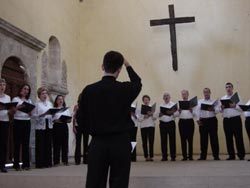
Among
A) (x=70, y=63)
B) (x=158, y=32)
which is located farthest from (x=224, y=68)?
(x=70, y=63)

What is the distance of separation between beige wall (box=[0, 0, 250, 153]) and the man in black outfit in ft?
24.5

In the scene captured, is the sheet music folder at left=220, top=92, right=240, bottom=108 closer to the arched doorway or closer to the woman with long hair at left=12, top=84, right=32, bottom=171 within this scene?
the woman with long hair at left=12, top=84, right=32, bottom=171

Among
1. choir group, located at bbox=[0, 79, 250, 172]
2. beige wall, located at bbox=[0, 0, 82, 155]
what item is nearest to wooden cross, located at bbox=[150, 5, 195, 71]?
beige wall, located at bbox=[0, 0, 82, 155]

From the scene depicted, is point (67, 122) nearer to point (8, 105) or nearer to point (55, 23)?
point (8, 105)

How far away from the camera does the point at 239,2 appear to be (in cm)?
1070

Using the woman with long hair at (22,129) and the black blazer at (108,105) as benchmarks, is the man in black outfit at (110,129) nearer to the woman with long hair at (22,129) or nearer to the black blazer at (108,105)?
the black blazer at (108,105)

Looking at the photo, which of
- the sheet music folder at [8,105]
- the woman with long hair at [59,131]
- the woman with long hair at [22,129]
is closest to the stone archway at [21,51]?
the woman with long hair at [59,131]

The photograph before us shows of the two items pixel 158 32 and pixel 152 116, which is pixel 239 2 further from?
pixel 152 116

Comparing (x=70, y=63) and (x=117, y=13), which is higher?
(x=117, y=13)

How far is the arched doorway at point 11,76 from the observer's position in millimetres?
7253

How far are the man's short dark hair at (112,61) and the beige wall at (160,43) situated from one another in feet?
24.3

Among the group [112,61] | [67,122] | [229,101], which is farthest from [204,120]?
[112,61]

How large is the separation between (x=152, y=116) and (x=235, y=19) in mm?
4308

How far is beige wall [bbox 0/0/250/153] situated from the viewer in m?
10.6
